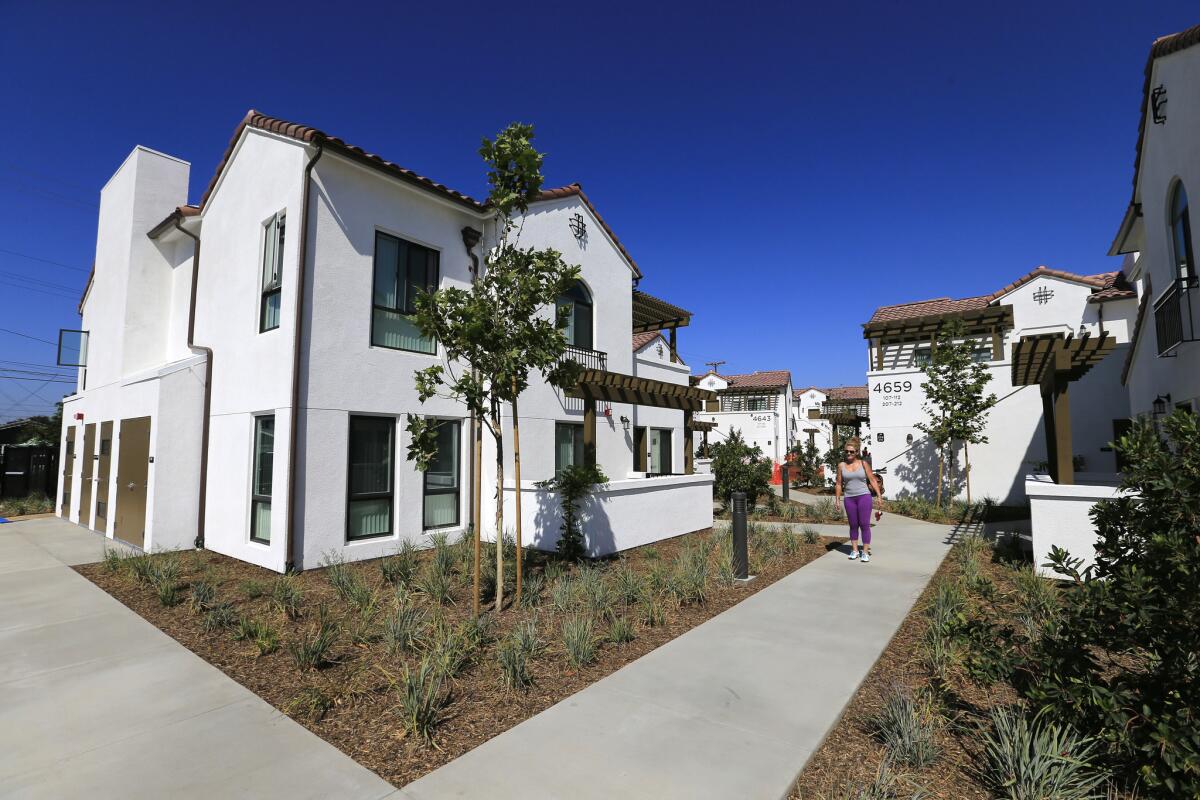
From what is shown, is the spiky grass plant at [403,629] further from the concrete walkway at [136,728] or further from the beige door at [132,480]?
the beige door at [132,480]

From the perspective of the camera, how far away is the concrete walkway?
310 cm

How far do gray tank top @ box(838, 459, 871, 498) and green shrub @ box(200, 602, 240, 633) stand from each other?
8.53 metres

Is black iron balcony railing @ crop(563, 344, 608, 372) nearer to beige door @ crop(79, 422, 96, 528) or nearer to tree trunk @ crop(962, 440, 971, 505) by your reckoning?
beige door @ crop(79, 422, 96, 528)

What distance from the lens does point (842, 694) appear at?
13.7 feet

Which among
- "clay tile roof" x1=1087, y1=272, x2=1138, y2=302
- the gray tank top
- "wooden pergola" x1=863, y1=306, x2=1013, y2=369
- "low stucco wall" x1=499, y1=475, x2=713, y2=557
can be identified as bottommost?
"low stucco wall" x1=499, y1=475, x2=713, y2=557

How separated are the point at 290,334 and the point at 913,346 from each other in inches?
774

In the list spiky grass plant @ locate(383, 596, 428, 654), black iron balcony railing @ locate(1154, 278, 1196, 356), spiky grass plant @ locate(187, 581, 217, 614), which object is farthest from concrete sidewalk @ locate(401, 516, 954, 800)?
black iron balcony railing @ locate(1154, 278, 1196, 356)

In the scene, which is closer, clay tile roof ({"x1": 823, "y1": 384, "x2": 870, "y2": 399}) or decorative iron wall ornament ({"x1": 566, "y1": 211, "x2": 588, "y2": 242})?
decorative iron wall ornament ({"x1": 566, "y1": 211, "x2": 588, "y2": 242})

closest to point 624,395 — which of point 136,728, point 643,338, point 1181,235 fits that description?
point 643,338

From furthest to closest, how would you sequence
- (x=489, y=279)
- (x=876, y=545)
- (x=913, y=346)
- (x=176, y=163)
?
(x=913, y=346)
(x=176, y=163)
(x=876, y=545)
(x=489, y=279)

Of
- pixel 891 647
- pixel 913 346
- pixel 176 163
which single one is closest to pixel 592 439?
pixel 891 647

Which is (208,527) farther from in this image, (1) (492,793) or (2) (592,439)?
(1) (492,793)

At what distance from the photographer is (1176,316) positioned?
7719mm

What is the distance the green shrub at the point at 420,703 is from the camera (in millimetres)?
3547
